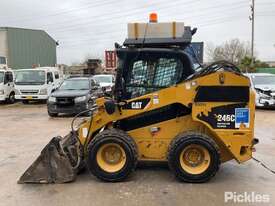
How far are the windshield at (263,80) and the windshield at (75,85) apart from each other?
750 centimetres

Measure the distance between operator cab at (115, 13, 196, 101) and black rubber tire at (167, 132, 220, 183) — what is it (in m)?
1.03

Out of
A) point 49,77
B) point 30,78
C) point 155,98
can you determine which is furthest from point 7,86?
point 155,98

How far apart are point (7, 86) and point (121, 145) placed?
56.8ft

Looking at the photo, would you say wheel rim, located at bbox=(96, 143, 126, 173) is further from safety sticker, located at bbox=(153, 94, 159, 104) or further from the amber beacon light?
the amber beacon light

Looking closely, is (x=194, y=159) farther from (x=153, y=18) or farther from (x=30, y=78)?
(x=30, y=78)

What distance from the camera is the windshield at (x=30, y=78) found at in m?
20.6

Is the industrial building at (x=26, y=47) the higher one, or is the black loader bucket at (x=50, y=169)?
the industrial building at (x=26, y=47)

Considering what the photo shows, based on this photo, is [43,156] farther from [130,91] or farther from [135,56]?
[135,56]

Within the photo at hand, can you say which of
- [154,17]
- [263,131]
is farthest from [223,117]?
[263,131]

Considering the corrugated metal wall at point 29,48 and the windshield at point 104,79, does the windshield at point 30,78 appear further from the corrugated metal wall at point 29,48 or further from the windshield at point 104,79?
the corrugated metal wall at point 29,48

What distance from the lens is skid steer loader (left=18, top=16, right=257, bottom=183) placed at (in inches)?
245

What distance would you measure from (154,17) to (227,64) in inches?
60.0

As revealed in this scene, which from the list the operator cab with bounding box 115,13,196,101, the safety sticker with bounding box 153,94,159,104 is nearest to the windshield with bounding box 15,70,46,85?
the operator cab with bounding box 115,13,196,101

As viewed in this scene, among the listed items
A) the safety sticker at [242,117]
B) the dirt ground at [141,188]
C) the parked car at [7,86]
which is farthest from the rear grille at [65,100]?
the safety sticker at [242,117]
